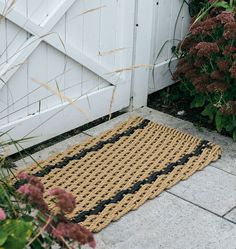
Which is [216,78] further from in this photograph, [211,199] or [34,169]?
[34,169]

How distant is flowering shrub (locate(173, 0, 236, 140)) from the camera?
4.30 meters

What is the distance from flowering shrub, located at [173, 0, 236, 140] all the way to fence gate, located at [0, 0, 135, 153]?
0.48 meters

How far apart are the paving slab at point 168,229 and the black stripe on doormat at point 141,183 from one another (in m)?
0.13

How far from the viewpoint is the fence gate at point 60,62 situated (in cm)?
391

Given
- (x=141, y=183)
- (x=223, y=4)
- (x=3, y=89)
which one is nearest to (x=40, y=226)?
(x=141, y=183)

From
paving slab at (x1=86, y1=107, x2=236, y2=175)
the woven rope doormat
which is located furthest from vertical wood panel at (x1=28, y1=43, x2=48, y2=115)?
paving slab at (x1=86, y1=107, x2=236, y2=175)

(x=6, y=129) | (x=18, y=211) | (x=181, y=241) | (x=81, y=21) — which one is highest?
(x=81, y=21)

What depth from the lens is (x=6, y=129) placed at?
13.1ft

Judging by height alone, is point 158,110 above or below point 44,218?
below

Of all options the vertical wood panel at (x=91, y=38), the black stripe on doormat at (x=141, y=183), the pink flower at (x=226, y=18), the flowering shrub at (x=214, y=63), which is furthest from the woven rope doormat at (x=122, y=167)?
the pink flower at (x=226, y=18)

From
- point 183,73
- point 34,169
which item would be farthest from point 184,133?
point 34,169

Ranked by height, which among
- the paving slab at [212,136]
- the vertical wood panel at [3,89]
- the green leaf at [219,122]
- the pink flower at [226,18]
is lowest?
the paving slab at [212,136]

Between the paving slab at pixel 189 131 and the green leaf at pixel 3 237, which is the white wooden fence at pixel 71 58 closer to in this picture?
the paving slab at pixel 189 131

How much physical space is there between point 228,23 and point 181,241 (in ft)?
5.12
